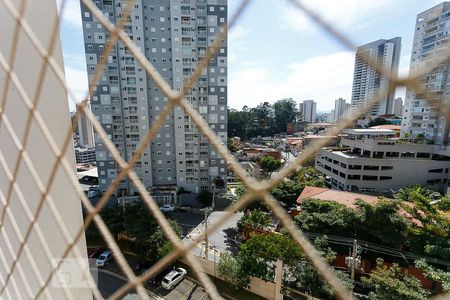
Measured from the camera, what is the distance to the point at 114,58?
638 cm

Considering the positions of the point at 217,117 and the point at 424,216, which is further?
the point at 217,117

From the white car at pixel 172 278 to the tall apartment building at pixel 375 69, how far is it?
13.3 ft

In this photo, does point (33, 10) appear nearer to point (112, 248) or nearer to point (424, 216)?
point (112, 248)

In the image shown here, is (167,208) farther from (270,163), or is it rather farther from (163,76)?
(270,163)

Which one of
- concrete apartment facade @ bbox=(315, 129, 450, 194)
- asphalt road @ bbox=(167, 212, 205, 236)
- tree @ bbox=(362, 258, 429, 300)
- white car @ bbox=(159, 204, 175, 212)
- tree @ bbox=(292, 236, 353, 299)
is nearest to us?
tree @ bbox=(362, 258, 429, 300)

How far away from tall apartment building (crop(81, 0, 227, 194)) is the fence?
5843 millimetres

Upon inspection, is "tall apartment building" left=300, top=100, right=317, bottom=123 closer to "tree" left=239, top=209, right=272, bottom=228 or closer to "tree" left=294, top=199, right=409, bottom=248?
"tree" left=294, top=199, right=409, bottom=248

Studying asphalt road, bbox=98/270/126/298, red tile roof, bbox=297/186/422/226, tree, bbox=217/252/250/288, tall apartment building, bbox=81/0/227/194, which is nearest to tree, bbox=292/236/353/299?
tree, bbox=217/252/250/288

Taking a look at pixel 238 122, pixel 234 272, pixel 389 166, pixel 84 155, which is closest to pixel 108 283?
pixel 234 272

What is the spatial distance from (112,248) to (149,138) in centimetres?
22

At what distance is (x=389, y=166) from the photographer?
6.13m

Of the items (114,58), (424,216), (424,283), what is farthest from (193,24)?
(424,283)

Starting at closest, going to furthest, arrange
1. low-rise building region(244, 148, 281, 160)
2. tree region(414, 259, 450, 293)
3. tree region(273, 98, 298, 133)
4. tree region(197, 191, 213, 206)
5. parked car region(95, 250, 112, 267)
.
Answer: tree region(414, 259, 450, 293)
parked car region(95, 250, 112, 267)
tree region(197, 191, 213, 206)
low-rise building region(244, 148, 281, 160)
tree region(273, 98, 298, 133)

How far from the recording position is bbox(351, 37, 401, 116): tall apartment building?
22cm
